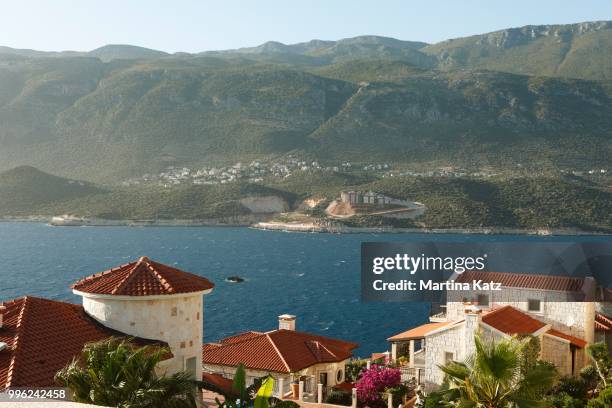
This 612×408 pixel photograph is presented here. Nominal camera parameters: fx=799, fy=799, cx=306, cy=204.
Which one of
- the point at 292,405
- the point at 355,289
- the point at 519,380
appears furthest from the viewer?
the point at 355,289

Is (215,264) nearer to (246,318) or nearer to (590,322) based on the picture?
(246,318)

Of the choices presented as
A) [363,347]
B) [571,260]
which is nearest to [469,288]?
[571,260]

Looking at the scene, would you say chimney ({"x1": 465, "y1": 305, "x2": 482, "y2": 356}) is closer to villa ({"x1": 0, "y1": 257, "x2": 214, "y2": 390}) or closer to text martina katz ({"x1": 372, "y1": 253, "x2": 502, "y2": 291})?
text martina katz ({"x1": 372, "y1": 253, "x2": 502, "y2": 291})

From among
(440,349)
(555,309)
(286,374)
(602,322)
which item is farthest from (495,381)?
(602,322)

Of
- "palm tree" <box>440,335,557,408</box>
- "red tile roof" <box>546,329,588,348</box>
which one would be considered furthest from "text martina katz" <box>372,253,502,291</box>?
"red tile roof" <box>546,329,588,348</box>

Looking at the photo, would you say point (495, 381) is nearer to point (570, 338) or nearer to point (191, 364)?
point (191, 364)
